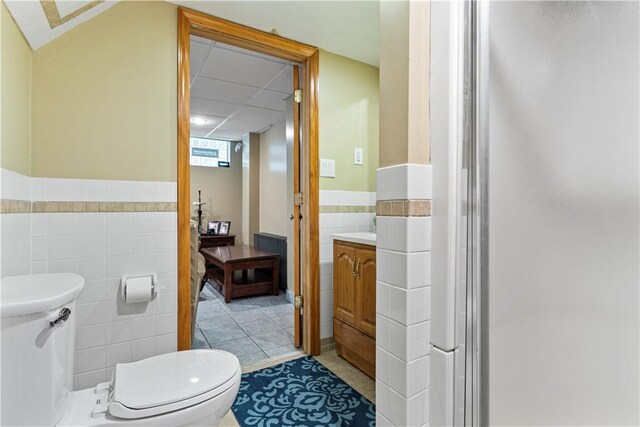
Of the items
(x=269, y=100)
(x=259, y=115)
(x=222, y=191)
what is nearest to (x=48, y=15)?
(x=269, y=100)

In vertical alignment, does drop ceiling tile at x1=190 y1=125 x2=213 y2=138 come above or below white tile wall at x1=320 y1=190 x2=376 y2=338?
above

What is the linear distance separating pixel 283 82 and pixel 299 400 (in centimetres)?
263

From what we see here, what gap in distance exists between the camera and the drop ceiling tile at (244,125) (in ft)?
14.5

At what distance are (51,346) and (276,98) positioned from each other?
9.82ft

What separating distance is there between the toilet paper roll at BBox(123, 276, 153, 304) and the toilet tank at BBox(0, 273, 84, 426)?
500 millimetres

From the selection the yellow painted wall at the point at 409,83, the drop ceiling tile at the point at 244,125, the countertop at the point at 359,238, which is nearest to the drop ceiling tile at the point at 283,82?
the drop ceiling tile at the point at 244,125

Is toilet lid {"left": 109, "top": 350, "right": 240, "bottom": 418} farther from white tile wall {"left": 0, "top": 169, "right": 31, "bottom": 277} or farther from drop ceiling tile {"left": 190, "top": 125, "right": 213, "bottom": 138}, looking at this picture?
drop ceiling tile {"left": 190, "top": 125, "right": 213, "bottom": 138}

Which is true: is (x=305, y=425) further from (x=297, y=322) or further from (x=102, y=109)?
(x=102, y=109)

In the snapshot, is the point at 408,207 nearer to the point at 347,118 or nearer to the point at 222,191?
the point at 347,118

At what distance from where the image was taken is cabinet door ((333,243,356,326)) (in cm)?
190

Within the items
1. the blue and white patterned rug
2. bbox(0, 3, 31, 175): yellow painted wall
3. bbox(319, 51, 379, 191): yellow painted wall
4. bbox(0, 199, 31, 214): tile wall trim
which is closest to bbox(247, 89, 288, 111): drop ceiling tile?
bbox(319, 51, 379, 191): yellow painted wall

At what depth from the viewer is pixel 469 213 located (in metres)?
0.88

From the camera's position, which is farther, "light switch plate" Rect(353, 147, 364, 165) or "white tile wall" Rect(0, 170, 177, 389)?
"light switch plate" Rect(353, 147, 364, 165)

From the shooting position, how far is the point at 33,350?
35.6 inches
